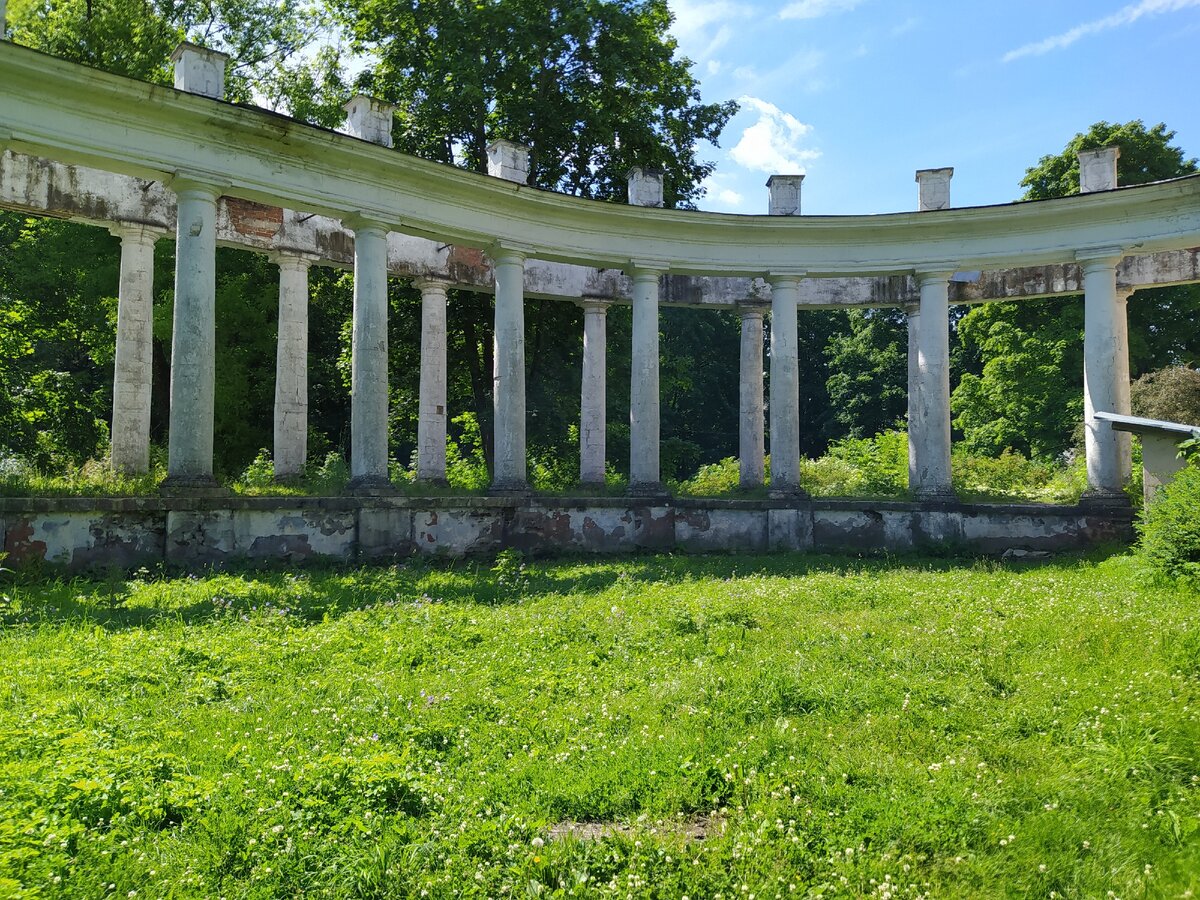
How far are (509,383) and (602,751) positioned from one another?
16013 millimetres

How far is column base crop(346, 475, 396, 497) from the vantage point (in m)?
19.4

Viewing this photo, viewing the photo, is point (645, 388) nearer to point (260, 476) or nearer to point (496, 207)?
point (496, 207)

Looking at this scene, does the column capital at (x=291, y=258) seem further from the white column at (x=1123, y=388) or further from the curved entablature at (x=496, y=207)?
the white column at (x=1123, y=388)

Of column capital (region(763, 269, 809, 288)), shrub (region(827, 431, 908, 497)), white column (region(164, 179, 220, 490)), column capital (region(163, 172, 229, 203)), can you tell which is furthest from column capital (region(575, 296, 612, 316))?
white column (region(164, 179, 220, 490))

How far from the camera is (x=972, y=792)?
257 inches

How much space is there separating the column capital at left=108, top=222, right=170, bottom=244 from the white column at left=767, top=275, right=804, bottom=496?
16389 mm

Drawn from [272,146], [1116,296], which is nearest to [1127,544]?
[1116,296]

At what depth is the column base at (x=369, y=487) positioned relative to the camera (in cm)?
1942

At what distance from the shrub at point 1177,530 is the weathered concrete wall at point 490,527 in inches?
335

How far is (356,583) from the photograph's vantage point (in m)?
15.9

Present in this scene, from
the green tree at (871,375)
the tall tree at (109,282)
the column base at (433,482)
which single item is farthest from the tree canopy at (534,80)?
the green tree at (871,375)

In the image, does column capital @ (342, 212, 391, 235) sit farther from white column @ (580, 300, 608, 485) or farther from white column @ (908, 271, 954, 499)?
white column @ (908, 271, 954, 499)

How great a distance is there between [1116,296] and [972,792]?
22.8 meters

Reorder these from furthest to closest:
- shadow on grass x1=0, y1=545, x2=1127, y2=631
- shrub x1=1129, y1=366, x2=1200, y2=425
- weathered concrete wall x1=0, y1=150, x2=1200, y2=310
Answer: shrub x1=1129, y1=366, x2=1200, y2=425
weathered concrete wall x1=0, y1=150, x2=1200, y2=310
shadow on grass x1=0, y1=545, x2=1127, y2=631
